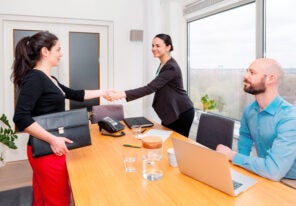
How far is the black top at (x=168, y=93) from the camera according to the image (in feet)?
8.48

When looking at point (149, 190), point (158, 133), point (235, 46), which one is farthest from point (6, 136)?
point (235, 46)

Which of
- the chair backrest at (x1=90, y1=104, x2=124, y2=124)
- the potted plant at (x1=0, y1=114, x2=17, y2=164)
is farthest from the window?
the potted plant at (x1=0, y1=114, x2=17, y2=164)

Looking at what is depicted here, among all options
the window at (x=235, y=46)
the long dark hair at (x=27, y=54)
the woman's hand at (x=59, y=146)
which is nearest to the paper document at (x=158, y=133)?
the woman's hand at (x=59, y=146)

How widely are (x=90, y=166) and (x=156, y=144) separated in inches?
17.2

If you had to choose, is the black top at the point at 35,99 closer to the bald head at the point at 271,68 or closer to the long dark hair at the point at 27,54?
the long dark hair at the point at 27,54

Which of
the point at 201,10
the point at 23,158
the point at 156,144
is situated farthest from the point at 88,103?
the point at 156,144

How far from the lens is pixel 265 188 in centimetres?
126

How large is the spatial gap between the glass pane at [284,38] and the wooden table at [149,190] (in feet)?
5.46

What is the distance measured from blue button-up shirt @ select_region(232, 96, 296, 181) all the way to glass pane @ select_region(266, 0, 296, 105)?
1.22 m

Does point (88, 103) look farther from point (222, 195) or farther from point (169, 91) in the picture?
point (222, 195)

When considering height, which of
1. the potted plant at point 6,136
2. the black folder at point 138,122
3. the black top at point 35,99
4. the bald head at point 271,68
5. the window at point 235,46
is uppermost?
the window at point 235,46

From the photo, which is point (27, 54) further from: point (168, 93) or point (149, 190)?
point (168, 93)

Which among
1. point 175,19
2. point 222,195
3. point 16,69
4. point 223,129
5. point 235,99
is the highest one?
point 175,19

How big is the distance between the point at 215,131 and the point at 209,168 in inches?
46.2
